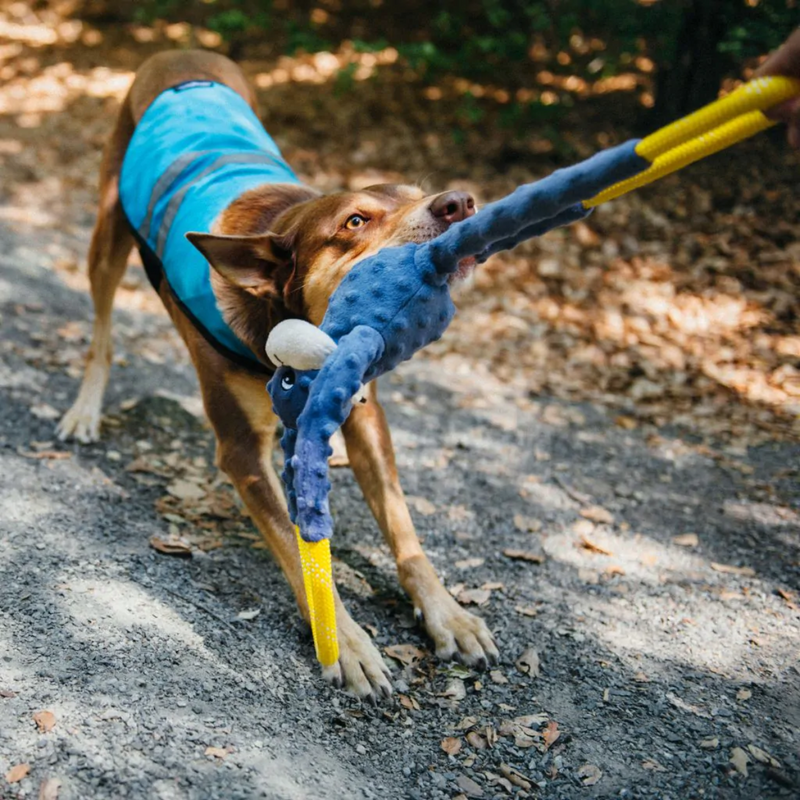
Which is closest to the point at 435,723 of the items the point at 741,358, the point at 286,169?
the point at 286,169

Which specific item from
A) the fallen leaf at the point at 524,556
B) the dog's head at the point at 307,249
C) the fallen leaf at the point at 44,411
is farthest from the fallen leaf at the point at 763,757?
the fallen leaf at the point at 44,411

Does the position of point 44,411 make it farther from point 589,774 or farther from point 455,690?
point 589,774

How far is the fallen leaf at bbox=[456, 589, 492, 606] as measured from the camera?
3.24m

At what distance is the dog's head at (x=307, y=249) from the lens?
9.13ft

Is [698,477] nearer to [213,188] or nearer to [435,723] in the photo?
[435,723]

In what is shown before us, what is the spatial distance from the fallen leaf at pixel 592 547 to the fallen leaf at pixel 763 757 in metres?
1.28

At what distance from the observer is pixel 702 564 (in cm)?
354

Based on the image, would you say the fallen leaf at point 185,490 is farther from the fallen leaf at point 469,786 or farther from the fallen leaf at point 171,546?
the fallen leaf at point 469,786

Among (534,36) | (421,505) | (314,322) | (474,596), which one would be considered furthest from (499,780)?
(534,36)

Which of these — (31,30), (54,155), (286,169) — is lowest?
(54,155)

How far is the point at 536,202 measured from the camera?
209 centimetres

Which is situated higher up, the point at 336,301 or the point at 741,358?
the point at 336,301

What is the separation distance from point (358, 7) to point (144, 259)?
8718 mm

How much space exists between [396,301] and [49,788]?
1584 millimetres
